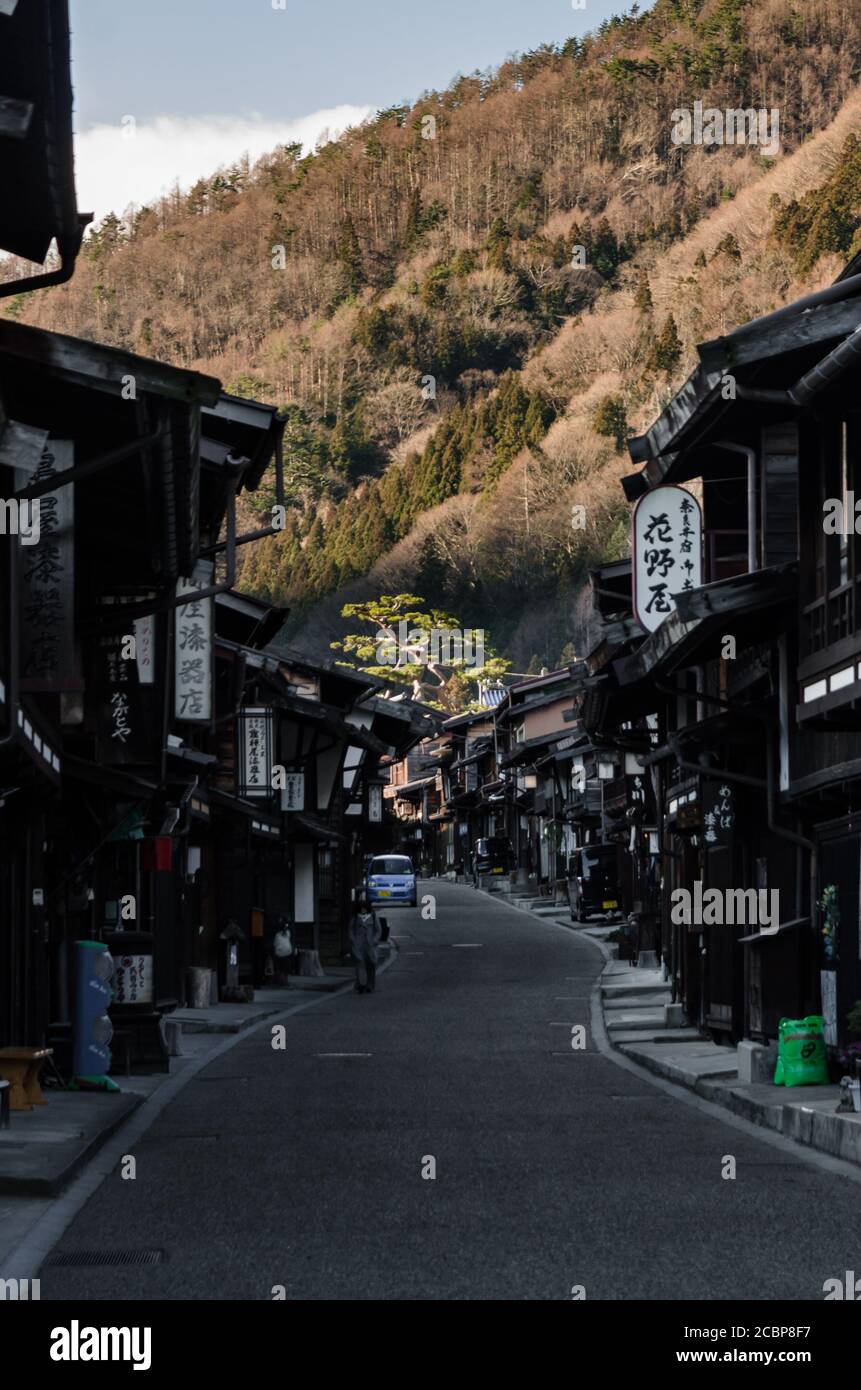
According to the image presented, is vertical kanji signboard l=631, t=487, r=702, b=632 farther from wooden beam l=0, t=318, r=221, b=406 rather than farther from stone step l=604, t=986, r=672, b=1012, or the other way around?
stone step l=604, t=986, r=672, b=1012

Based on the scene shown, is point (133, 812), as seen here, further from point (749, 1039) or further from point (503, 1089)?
point (749, 1039)

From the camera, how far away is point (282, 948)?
37562 millimetres

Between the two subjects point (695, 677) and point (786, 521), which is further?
point (695, 677)

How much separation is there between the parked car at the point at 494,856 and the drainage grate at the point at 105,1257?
84.8 m

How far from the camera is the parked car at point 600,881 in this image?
56625 mm

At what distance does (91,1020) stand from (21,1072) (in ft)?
8.73

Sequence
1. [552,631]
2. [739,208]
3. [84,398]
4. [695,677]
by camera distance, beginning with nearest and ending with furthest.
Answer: [84,398] → [695,677] → [552,631] → [739,208]

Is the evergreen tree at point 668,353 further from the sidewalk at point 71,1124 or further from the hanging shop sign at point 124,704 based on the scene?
the hanging shop sign at point 124,704

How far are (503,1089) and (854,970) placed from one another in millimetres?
4058

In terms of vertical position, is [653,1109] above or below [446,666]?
below

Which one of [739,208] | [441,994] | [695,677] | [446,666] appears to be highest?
[739,208]

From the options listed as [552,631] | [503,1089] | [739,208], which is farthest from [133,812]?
[739,208]

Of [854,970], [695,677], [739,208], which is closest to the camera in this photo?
[854,970]

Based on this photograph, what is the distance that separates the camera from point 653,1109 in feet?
59.9
